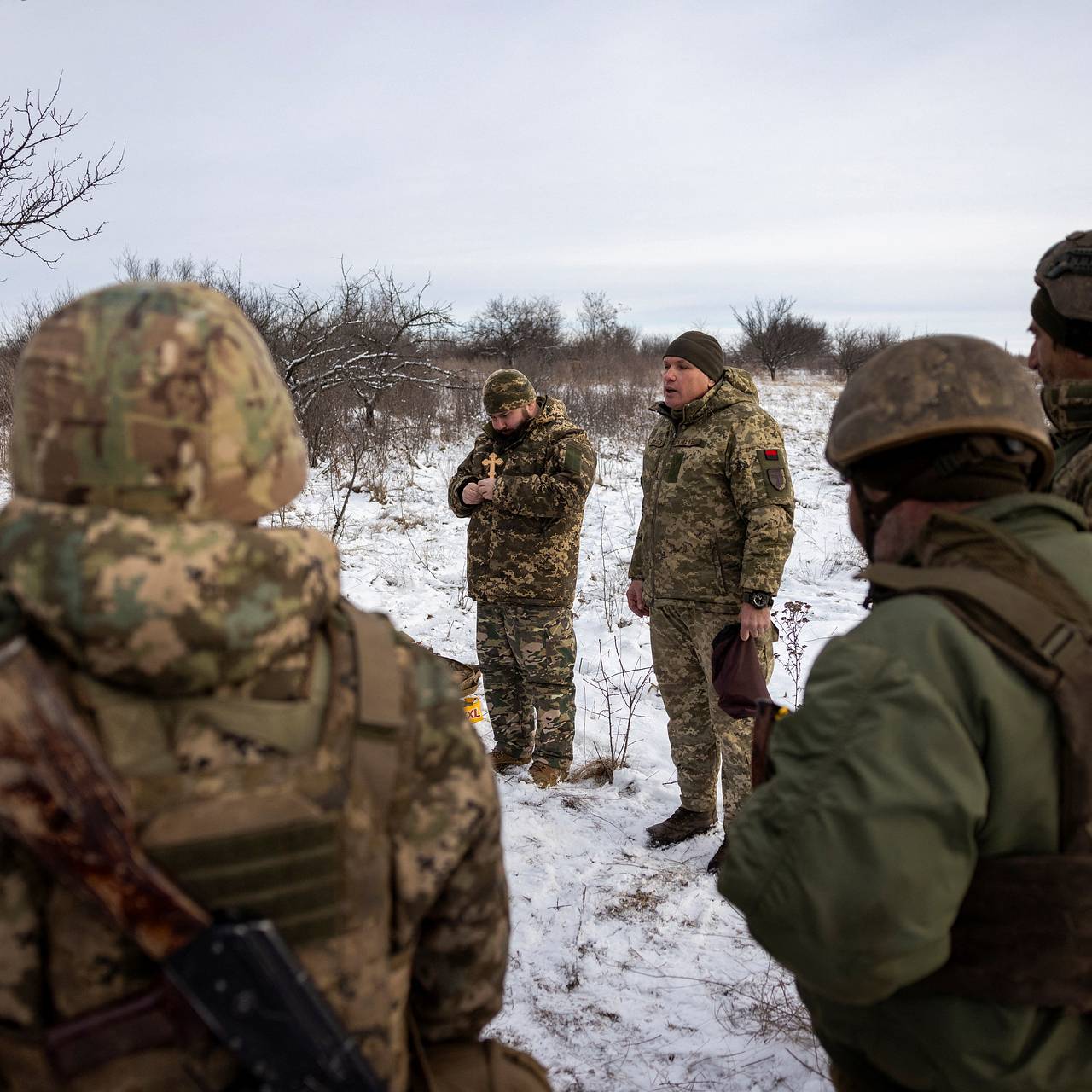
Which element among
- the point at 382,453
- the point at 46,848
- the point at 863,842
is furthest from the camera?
the point at 382,453

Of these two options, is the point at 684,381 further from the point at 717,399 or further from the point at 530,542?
the point at 530,542

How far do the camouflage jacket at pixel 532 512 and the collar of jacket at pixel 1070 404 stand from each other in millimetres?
2114

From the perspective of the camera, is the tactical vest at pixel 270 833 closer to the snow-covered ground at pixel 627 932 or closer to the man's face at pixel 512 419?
the snow-covered ground at pixel 627 932

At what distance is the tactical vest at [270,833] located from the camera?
91cm

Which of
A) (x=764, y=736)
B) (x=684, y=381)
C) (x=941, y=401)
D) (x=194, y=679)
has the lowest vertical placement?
(x=764, y=736)

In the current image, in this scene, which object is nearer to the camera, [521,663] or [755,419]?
[755,419]

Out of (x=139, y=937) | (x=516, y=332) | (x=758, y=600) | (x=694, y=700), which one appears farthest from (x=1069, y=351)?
(x=516, y=332)

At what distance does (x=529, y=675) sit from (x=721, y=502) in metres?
1.37

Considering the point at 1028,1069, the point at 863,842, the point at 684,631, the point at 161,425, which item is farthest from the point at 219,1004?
the point at 684,631

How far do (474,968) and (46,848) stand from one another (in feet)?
2.00

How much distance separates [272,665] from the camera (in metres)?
0.98

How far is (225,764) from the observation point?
94 cm

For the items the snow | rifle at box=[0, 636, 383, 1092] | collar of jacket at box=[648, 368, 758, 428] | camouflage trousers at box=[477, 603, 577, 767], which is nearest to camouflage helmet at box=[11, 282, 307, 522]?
rifle at box=[0, 636, 383, 1092]

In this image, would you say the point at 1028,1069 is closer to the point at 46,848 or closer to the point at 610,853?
the point at 46,848
